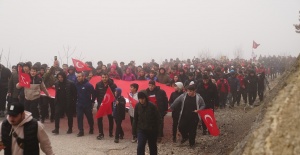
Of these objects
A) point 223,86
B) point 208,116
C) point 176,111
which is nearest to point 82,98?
point 176,111

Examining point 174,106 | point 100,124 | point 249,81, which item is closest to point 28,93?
point 100,124

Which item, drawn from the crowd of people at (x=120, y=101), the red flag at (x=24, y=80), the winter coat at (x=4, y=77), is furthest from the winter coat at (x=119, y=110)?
the winter coat at (x=4, y=77)

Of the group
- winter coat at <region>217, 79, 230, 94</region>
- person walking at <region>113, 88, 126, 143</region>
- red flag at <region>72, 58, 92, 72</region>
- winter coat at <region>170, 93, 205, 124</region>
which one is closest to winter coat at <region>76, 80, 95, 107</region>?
person walking at <region>113, 88, 126, 143</region>

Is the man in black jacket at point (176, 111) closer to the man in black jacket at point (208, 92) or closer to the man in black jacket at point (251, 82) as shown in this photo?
the man in black jacket at point (208, 92)

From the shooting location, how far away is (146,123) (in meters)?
6.79

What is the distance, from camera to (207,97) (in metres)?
10.1

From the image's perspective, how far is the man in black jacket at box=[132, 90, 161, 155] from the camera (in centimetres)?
678

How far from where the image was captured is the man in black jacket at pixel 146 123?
6.78 meters

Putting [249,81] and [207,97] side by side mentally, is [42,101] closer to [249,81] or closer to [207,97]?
[207,97]

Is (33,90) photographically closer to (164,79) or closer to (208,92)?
(164,79)

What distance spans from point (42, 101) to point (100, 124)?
10.6ft

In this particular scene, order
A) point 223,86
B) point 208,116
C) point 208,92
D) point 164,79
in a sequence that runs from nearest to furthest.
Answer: point 208,116 → point 208,92 → point 164,79 → point 223,86

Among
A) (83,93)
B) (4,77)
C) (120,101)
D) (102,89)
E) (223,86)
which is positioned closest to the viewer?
(120,101)

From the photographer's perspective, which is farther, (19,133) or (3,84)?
(3,84)
